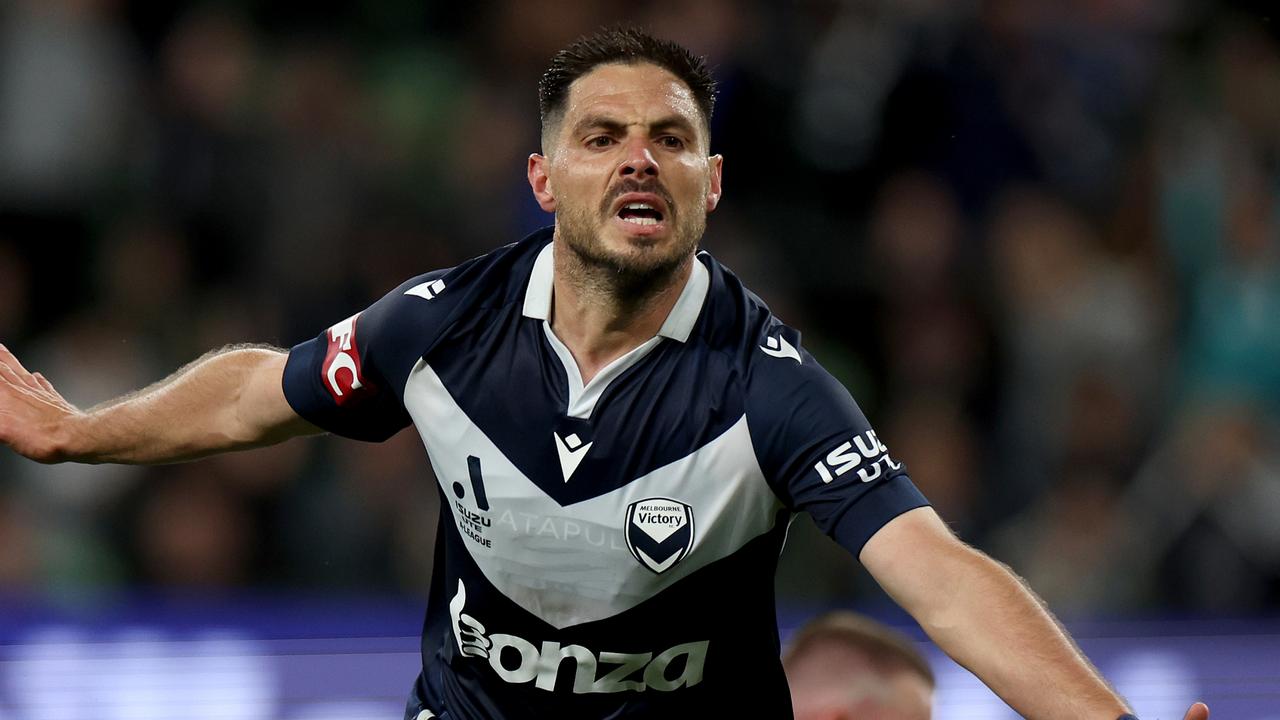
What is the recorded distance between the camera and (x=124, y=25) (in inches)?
337

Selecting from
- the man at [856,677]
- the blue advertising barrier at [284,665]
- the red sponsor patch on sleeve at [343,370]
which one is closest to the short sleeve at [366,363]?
the red sponsor patch on sleeve at [343,370]

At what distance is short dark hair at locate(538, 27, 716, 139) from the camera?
3945 millimetres

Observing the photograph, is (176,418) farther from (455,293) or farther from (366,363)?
(455,293)

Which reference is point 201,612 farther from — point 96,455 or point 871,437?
point 871,437

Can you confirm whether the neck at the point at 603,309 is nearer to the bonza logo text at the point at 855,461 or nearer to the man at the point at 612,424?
the man at the point at 612,424

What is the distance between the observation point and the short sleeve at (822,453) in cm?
358

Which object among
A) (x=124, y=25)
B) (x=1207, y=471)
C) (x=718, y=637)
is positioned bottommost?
(x=1207, y=471)

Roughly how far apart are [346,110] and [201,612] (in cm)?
330

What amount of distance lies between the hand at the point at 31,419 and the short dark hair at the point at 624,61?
1433mm

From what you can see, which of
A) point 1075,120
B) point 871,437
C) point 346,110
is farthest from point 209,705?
point 1075,120

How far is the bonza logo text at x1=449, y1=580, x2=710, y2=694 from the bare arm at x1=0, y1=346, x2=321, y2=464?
0.75 m

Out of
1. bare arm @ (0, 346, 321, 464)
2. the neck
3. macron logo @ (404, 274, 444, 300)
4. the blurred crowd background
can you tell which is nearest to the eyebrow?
the neck

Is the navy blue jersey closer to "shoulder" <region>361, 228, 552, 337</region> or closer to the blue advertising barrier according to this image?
"shoulder" <region>361, 228, 552, 337</region>


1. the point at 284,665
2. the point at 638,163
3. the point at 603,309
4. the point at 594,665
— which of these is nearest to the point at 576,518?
the point at 594,665
